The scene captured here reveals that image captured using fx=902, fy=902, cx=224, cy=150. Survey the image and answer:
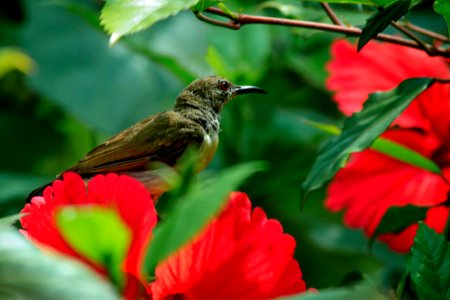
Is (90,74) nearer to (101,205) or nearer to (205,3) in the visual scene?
(205,3)

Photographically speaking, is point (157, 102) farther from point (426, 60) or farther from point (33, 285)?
point (33, 285)

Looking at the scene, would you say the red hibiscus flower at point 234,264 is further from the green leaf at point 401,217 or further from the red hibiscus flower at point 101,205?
the green leaf at point 401,217

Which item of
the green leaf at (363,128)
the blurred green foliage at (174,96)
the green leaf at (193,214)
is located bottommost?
the blurred green foliage at (174,96)

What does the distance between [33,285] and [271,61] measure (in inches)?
81.1

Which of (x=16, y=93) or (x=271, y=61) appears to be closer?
(x=271, y=61)

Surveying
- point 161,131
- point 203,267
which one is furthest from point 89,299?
point 161,131

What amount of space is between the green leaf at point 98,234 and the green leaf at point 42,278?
0.07 ft

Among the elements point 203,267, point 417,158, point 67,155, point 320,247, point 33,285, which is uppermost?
point 33,285

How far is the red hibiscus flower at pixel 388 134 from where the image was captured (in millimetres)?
1261

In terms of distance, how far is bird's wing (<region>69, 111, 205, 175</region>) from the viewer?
1.35m

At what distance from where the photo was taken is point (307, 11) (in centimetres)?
120

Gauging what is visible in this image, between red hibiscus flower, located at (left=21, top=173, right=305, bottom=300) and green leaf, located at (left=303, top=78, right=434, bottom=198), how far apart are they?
0.80 feet

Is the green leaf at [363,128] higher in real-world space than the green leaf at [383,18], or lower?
lower

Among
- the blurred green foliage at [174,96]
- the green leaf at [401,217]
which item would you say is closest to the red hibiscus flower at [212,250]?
the green leaf at [401,217]
